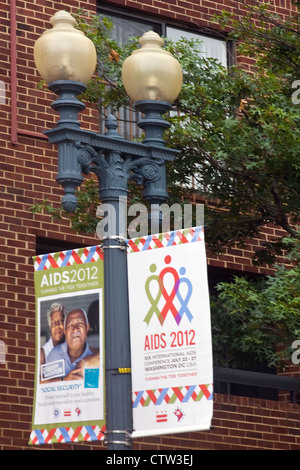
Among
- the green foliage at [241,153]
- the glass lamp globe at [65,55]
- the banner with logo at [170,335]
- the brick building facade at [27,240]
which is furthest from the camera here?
the brick building facade at [27,240]

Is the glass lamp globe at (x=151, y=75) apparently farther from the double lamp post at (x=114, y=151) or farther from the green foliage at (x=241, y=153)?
the green foliage at (x=241, y=153)

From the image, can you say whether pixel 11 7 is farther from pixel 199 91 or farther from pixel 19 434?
pixel 19 434

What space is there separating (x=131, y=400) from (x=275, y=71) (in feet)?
16.8

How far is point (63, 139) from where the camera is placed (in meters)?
7.73

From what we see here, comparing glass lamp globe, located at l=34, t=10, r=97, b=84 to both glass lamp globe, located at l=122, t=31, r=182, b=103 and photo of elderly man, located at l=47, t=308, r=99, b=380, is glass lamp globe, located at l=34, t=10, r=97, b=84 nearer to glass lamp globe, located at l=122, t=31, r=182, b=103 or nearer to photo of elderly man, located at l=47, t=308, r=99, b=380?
glass lamp globe, located at l=122, t=31, r=182, b=103

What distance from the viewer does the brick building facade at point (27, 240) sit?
12.3 meters

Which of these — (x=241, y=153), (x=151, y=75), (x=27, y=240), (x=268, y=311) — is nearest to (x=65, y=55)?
(x=151, y=75)

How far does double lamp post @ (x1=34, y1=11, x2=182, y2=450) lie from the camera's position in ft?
24.3

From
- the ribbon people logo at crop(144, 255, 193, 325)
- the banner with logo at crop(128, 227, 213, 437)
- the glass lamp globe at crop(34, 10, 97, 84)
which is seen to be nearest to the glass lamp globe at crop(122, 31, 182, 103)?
the glass lamp globe at crop(34, 10, 97, 84)

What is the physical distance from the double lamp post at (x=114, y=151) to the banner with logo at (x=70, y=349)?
95mm

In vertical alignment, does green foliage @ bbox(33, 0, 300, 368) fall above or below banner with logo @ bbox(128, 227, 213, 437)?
above

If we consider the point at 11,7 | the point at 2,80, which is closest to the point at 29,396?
the point at 2,80

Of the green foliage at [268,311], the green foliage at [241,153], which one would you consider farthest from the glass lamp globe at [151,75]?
the green foliage at [268,311]

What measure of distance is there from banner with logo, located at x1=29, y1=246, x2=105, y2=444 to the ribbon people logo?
1.19ft
